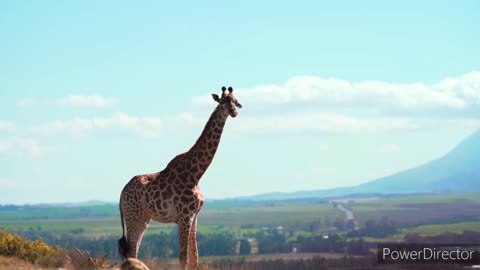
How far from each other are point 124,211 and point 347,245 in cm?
15019

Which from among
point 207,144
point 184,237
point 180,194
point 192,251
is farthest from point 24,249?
point 207,144

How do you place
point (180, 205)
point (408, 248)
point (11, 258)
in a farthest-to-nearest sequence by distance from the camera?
point (408, 248) → point (11, 258) → point (180, 205)

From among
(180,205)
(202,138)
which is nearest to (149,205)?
(180,205)

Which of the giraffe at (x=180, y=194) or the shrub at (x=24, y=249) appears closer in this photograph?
the giraffe at (x=180, y=194)

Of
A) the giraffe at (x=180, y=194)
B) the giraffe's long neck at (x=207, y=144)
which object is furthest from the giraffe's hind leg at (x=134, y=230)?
the giraffe's long neck at (x=207, y=144)

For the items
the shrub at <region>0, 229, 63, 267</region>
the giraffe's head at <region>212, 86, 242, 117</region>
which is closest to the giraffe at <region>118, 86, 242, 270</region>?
the giraffe's head at <region>212, 86, 242, 117</region>

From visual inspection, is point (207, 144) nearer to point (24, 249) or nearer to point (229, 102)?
point (229, 102)

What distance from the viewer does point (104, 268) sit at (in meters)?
20.6

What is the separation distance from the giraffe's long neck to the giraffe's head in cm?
14

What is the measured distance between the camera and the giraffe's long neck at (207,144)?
20.4m

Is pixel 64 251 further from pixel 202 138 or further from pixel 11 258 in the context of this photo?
pixel 202 138

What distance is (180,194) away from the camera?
19.9 metres

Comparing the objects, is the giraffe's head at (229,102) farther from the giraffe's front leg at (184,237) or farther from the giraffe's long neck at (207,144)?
the giraffe's front leg at (184,237)

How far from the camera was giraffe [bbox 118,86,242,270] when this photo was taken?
782 inches
